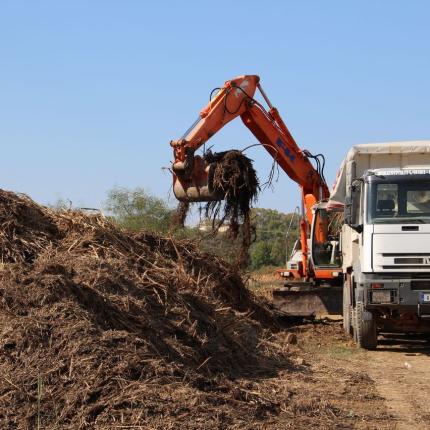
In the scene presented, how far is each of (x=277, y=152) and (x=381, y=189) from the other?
Result: 4.40 m

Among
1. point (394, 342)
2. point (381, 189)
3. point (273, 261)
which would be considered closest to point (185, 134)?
point (381, 189)

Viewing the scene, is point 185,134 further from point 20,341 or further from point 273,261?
point 273,261

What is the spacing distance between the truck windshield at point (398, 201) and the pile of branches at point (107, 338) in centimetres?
279

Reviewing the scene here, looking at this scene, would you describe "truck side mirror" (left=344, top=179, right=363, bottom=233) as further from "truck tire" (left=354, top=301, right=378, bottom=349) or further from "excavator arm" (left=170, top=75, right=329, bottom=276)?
"excavator arm" (left=170, top=75, right=329, bottom=276)

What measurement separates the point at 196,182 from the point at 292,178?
3.39 metres

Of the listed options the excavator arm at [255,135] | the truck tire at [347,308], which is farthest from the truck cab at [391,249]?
the excavator arm at [255,135]

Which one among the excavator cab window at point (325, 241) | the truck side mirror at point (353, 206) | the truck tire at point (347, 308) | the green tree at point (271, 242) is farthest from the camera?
the green tree at point (271, 242)

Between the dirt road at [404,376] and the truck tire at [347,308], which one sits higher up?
the truck tire at [347,308]

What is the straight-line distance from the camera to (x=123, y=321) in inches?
402

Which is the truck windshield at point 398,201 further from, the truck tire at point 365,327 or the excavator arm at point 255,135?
the excavator arm at point 255,135

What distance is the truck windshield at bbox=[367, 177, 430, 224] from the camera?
14.1 metres

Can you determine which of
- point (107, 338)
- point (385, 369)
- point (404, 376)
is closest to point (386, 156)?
point (385, 369)

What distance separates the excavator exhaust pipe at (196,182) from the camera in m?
16.0

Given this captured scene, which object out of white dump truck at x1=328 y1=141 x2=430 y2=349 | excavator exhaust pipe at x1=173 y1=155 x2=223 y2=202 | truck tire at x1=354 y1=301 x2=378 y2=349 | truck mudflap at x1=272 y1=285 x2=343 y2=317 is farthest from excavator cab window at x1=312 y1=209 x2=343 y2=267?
truck tire at x1=354 y1=301 x2=378 y2=349
